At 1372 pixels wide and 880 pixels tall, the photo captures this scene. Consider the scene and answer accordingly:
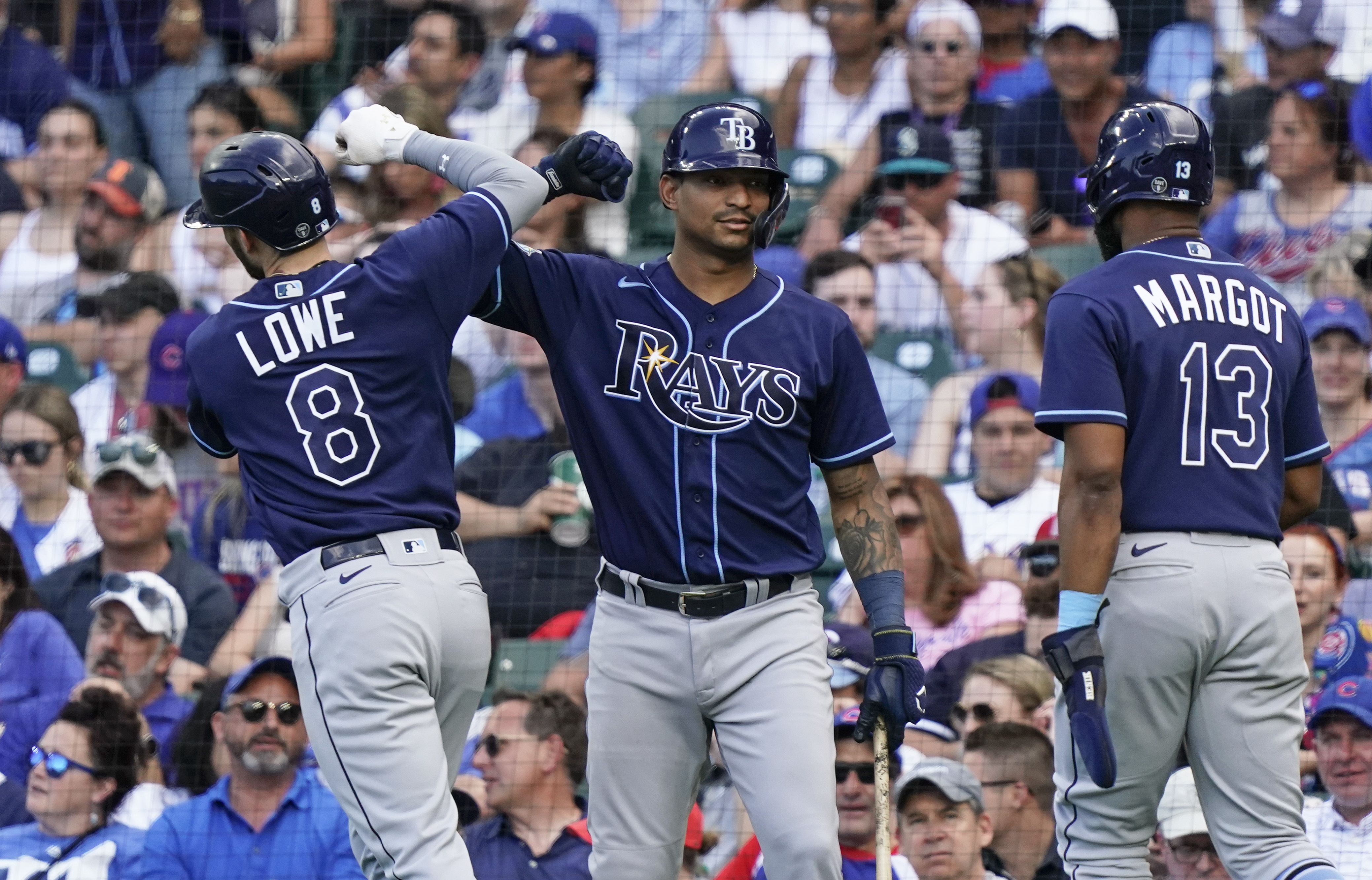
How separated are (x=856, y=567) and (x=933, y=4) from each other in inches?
167

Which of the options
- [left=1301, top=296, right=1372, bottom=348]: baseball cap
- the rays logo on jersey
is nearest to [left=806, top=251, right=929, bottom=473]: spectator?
[left=1301, top=296, right=1372, bottom=348]: baseball cap

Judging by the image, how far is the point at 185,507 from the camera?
670 centimetres

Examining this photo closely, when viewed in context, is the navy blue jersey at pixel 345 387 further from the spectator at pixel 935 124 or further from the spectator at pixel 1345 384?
A: the spectator at pixel 1345 384

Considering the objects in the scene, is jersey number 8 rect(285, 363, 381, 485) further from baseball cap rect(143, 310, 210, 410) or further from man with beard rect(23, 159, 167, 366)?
man with beard rect(23, 159, 167, 366)

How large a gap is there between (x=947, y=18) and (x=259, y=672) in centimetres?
402

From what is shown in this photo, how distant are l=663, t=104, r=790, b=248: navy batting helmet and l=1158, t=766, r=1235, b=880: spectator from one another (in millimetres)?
2450

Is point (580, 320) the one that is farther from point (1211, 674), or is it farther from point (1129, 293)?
point (1211, 674)

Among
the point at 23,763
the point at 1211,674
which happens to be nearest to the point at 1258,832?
the point at 1211,674

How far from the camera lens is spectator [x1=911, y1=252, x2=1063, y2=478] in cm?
631

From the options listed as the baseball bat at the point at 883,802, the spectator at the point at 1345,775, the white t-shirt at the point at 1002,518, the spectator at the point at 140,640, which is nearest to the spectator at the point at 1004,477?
the white t-shirt at the point at 1002,518

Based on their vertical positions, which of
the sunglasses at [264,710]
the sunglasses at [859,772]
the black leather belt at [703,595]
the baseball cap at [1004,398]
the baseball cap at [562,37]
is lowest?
the sunglasses at [859,772]

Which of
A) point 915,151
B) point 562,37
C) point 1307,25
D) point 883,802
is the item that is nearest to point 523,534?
point 915,151

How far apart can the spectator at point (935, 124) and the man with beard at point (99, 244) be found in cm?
306

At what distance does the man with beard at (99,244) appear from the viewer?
7418mm
